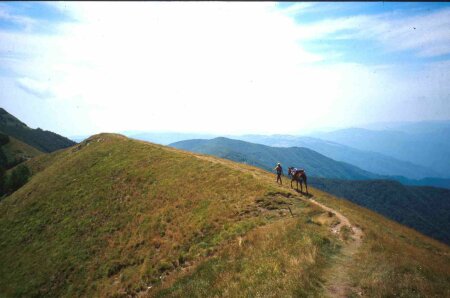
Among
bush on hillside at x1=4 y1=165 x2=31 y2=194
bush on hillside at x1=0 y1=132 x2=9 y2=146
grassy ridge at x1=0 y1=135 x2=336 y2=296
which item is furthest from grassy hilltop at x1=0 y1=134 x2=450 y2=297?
bush on hillside at x1=0 y1=132 x2=9 y2=146

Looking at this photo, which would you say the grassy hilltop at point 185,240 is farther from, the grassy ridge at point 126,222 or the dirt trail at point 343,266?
the dirt trail at point 343,266

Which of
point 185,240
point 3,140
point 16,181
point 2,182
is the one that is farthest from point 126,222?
point 3,140

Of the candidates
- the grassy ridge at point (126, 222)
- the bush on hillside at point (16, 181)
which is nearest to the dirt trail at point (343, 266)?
the grassy ridge at point (126, 222)

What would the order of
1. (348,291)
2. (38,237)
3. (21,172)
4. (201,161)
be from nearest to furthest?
1. (348,291)
2. (38,237)
3. (201,161)
4. (21,172)

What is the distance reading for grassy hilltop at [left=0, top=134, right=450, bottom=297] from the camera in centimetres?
1338

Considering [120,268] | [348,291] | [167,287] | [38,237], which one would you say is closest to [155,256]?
[120,268]

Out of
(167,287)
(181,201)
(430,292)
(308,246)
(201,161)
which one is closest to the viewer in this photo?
(430,292)

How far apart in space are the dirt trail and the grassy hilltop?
26cm

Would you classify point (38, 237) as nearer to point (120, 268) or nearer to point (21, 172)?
point (120, 268)

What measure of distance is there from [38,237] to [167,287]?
26069 mm

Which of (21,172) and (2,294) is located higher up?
(21,172)

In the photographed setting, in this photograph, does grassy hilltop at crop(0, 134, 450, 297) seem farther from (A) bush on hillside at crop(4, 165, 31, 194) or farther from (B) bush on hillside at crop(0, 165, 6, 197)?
(B) bush on hillside at crop(0, 165, 6, 197)

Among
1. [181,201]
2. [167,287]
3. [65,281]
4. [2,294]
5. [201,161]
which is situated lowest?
[2,294]

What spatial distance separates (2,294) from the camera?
2605 cm
